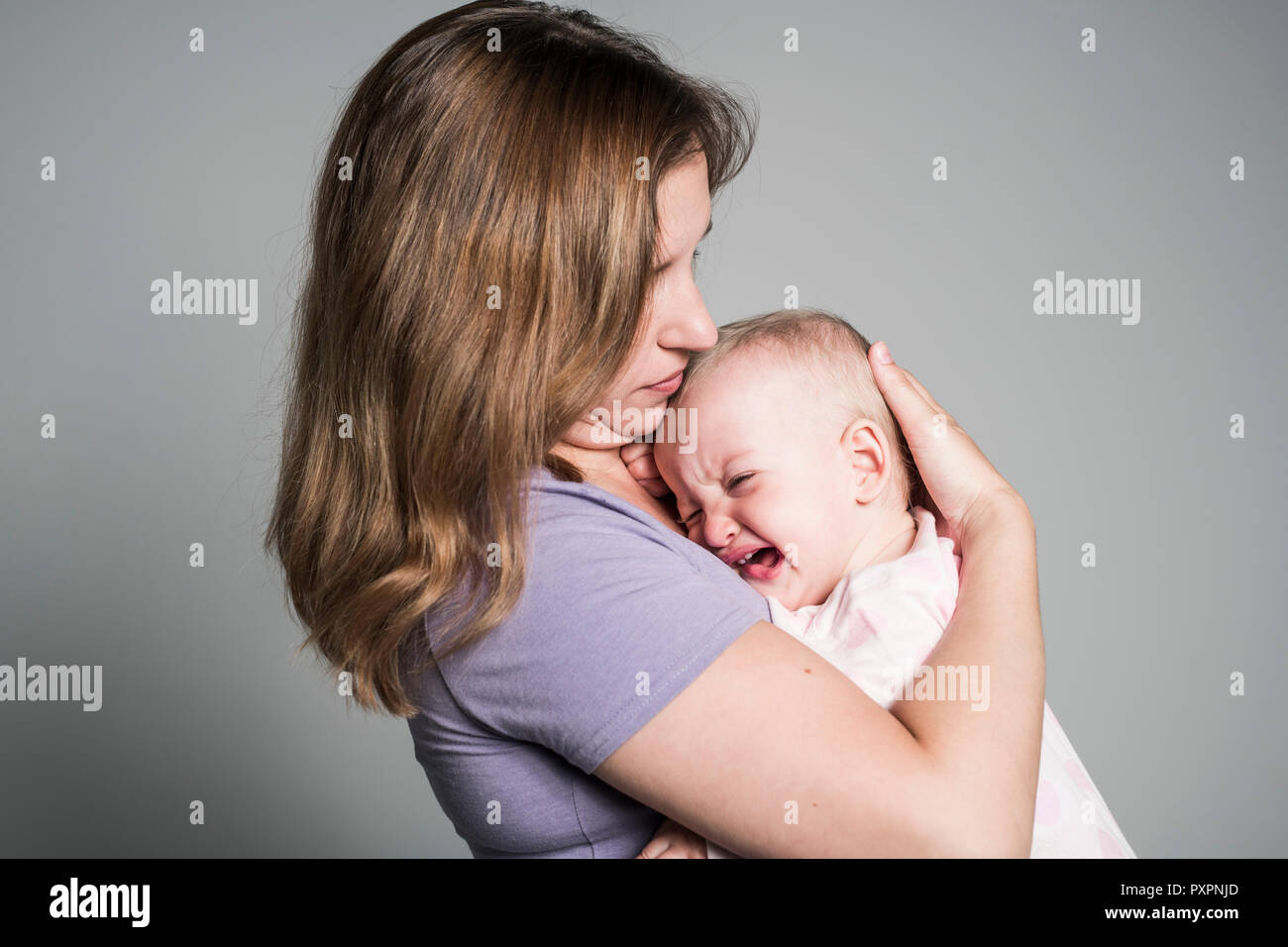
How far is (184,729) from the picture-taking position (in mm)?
3197

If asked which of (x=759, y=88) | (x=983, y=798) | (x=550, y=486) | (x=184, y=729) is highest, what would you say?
(x=759, y=88)

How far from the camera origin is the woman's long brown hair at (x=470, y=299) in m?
1.31

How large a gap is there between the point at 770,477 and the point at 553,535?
521 mm

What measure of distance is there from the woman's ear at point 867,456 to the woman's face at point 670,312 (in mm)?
322

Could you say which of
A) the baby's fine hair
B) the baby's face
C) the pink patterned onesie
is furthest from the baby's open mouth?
the baby's fine hair

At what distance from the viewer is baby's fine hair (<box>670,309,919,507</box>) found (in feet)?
5.88

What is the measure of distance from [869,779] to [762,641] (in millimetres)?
184

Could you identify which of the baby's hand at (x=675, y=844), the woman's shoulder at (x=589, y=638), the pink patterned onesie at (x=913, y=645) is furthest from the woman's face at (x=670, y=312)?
the baby's hand at (x=675, y=844)

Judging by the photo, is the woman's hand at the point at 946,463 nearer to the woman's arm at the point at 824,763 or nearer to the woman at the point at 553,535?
the woman at the point at 553,535

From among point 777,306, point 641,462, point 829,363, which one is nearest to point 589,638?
point 641,462
